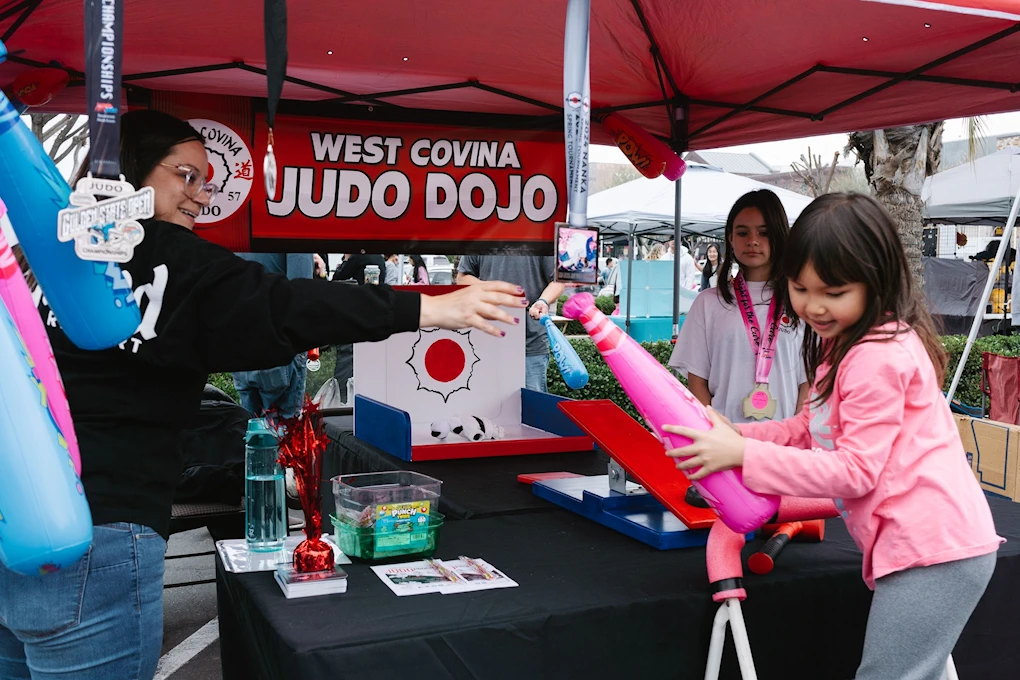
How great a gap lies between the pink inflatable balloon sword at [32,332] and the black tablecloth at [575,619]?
54 centimetres

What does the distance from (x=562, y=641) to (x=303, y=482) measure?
59cm

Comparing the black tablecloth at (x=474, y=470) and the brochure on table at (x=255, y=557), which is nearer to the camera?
the brochure on table at (x=255, y=557)

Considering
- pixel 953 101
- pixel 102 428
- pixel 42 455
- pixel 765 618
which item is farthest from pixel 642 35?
pixel 42 455

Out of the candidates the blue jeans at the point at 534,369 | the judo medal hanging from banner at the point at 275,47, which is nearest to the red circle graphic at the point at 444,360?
the blue jeans at the point at 534,369

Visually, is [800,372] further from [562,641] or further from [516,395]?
[562,641]

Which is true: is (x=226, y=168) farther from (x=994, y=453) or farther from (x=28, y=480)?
(x=994, y=453)

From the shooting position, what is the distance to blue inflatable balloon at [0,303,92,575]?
3.22 ft

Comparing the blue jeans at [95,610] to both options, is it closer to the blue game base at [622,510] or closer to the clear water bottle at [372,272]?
the blue game base at [622,510]

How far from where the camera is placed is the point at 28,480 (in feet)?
3.24

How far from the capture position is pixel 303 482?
5.83ft

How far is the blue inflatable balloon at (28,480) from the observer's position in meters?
0.98

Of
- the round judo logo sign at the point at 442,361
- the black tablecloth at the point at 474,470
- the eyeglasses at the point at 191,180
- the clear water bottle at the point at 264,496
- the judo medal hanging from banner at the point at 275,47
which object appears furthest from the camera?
the round judo logo sign at the point at 442,361

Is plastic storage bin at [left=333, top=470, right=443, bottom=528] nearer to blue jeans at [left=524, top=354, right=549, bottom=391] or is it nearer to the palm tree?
blue jeans at [left=524, top=354, right=549, bottom=391]

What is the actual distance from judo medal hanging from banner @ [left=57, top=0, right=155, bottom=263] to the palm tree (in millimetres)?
7042
